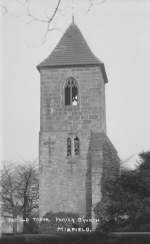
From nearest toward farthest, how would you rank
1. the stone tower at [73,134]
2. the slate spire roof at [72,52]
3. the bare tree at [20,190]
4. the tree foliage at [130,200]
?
the tree foliage at [130,200]
the stone tower at [73,134]
the slate spire roof at [72,52]
the bare tree at [20,190]

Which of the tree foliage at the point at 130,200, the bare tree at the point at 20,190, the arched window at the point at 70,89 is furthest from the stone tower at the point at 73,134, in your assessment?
the bare tree at the point at 20,190

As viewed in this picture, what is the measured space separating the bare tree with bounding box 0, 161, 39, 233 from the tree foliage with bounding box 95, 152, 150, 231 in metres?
15.2

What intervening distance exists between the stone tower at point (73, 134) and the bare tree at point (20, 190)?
728 cm

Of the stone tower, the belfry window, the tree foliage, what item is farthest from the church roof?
the tree foliage

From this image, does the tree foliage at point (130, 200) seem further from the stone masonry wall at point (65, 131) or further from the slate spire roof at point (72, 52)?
the slate spire roof at point (72, 52)

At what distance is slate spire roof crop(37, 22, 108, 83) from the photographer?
4213cm

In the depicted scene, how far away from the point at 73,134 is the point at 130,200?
1109cm

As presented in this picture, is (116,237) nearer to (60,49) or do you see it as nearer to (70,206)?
(70,206)

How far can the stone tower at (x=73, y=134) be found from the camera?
1563 inches

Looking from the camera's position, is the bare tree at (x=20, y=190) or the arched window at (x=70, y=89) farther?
the bare tree at (x=20, y=190)

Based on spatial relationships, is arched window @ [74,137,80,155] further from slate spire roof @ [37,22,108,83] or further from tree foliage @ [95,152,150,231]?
tree foliage @ [95,152,150,231]

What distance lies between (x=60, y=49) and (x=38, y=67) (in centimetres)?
241

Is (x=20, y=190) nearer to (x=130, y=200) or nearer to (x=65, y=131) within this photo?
(x=65, y=131)

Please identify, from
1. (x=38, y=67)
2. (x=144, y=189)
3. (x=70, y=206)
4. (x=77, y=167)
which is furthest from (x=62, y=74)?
(x=144, y=189)
